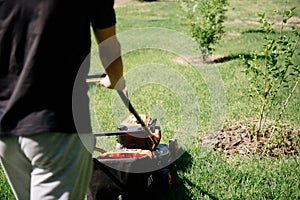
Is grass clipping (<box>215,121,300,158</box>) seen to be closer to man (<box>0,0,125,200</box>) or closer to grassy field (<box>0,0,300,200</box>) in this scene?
grassy field (<box>0,0,300,200</box>)

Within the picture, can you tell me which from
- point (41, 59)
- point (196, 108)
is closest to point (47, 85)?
point (41, 59)

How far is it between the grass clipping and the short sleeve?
246 centimetres

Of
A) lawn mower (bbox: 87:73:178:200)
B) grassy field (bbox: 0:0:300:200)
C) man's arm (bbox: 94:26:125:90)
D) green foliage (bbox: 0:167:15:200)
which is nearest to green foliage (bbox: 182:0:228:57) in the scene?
grassy field (bbox: 0:0:300:200)

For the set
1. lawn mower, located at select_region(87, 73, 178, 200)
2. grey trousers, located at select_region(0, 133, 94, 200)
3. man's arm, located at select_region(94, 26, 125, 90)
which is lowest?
lawn mower, located at select_region(87, 73, 178, 200)

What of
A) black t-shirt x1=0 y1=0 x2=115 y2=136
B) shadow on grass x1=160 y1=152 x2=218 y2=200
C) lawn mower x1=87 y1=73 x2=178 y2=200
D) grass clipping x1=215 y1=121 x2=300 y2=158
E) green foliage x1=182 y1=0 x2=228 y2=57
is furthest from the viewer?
green foliage x1=182 y1=0 x2=228 y2=57

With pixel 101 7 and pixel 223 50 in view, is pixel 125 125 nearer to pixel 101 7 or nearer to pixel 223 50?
pixel 101 7

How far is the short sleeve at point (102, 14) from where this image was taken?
1564 mm

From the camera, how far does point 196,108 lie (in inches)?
202

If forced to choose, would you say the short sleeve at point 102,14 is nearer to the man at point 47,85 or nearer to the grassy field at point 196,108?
the man at point 47,85

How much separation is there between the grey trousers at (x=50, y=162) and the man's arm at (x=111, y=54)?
0.95ft

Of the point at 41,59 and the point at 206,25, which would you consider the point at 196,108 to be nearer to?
the point at 206,25

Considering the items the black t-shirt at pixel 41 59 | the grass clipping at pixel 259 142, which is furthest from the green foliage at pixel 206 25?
the black t-shirt at pixel 41 59

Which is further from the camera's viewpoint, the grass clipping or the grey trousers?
the grass clipping

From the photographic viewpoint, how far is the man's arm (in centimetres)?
165
